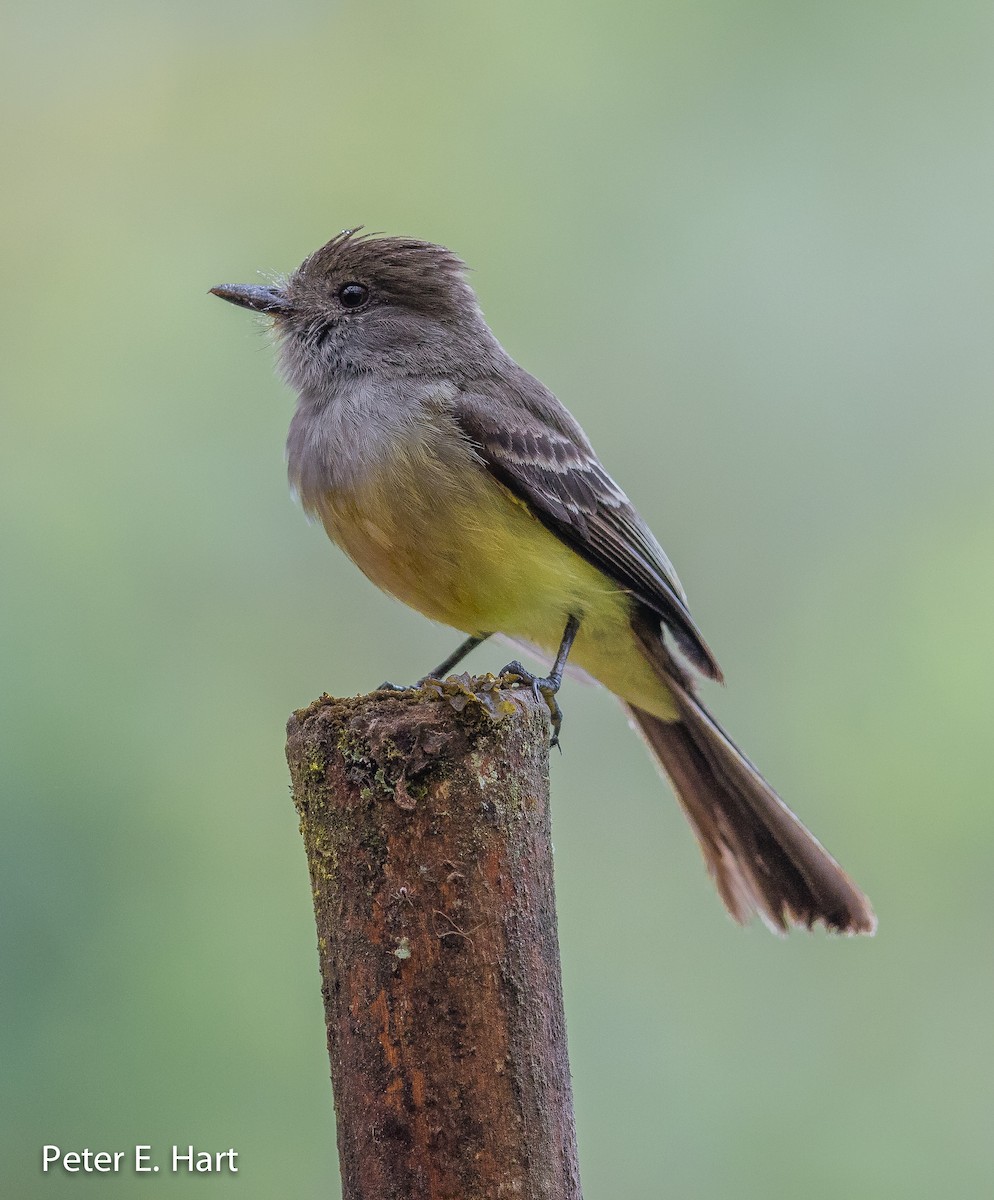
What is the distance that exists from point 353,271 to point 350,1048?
2763 millimetres

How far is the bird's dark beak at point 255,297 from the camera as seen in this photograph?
4434 mm

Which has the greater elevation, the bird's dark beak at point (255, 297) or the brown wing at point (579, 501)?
the bird's dark beak at point (255, 297)

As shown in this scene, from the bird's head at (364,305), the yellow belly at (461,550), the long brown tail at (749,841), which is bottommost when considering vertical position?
the long brown tail at (749,841)

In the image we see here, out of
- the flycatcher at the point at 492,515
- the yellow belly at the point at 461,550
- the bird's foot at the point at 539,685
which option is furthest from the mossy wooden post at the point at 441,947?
the yellow belly at the point at 461,550

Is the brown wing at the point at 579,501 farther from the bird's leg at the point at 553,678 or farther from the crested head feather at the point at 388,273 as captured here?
the crested head feather at the point at 388,273

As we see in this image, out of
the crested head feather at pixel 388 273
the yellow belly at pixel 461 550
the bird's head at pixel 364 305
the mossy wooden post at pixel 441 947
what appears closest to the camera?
the mossy wooden post at pixel 441 947

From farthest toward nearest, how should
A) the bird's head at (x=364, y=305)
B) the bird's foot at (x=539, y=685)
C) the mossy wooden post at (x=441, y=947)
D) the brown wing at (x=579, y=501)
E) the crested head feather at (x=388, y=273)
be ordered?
the crested head feather at (x=388, y=273) → the bird's head at (x=364, y=305) → the brown wing at (x=579, y=501) → the bird's foot at (x=539, y=685) → the mossy wooden post at (x=441, y=947)

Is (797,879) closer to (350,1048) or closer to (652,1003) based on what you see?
(652,1003)

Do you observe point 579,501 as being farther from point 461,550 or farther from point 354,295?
point 354,295

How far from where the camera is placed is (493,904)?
251cm

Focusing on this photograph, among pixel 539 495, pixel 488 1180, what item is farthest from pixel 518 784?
pixel 539 495

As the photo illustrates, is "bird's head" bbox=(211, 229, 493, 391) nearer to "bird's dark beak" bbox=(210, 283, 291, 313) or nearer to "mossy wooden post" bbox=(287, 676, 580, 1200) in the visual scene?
"bird's dark beak" bbox=(210, 283, 291, 313)

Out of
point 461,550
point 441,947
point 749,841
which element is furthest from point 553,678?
Answer: point 441,947

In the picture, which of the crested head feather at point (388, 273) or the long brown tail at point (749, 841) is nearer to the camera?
the long brown tail at point (749, 841)
